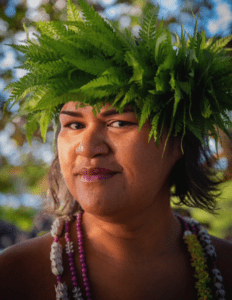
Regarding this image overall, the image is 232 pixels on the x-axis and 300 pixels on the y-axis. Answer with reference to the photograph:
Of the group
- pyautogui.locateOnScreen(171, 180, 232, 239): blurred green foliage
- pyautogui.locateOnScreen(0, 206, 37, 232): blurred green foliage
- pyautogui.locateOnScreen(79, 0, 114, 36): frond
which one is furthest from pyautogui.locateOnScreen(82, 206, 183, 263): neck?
pyautogui.locateOnScreen(171, 180, 232, 239): blurred green foliage

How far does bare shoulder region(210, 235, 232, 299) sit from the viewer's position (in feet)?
5.97

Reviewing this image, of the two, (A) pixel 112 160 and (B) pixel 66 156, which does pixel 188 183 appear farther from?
(B) pixel 66 156

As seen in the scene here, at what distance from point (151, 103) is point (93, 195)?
0.54 meters

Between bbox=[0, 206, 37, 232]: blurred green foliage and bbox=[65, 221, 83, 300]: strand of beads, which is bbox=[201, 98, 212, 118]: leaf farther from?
bbox=[0, 206, 37, 232]: blurred green foliage

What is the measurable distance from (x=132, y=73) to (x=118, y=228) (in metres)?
0.86

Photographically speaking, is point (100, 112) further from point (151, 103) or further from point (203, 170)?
point (203, 170)

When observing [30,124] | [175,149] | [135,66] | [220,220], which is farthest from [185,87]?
[220,220]

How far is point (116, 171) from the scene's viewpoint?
→ 1462 mm

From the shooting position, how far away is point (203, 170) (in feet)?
6.93

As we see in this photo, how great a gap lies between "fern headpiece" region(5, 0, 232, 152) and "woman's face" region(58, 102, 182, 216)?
3.4 inches

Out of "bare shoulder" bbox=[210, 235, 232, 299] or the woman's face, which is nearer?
the woman's face

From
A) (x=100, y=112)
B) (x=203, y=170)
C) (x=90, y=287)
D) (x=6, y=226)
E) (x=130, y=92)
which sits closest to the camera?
(x=130, y=92)

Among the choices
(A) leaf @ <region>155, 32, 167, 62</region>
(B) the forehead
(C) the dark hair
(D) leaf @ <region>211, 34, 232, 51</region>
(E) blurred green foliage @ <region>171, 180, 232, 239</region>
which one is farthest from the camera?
(E) blurred green foliage @ <region>171, 180, 232, 239</region>

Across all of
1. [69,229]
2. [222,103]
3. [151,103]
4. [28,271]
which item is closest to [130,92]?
[151,103]
